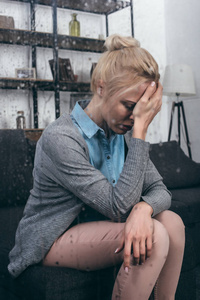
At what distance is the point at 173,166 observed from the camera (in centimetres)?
162

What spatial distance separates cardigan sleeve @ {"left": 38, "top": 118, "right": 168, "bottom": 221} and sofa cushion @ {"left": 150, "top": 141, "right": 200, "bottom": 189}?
0.92m

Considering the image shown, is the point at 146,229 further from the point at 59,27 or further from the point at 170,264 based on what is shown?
the point at 59,27

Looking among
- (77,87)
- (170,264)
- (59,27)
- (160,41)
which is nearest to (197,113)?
(160,41)

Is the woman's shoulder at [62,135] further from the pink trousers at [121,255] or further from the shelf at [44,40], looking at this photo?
the shelf at [44,40]

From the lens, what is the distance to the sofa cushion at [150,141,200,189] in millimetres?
1586

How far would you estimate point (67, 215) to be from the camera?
27.0 inches

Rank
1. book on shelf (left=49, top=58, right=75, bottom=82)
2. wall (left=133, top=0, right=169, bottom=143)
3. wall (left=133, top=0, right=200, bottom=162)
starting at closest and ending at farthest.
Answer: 1. wall (left=133, top=0, right=169, bottom=143)
2. wall (left=133, top=0, right=200, bottom=162)
3. book on shelf (left=49, top=58, right=75, bottom=82)

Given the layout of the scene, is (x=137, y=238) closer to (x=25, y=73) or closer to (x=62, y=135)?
(x=62, y=135)

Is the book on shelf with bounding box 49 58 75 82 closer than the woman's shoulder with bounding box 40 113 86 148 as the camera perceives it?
No

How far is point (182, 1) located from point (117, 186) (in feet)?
6.06

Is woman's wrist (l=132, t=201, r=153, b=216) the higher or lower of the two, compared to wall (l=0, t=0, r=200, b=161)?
lower

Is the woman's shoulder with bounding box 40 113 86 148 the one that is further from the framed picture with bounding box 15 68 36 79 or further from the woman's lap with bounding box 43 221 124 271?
the framed picture with bounding box 15 68 36 79

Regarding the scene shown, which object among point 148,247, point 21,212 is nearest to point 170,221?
point 148,247

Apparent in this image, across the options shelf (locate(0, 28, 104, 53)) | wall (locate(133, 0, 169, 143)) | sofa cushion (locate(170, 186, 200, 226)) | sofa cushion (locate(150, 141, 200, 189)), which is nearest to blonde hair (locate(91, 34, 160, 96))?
sofa cushion (locate(170, 186, 200, 226))
